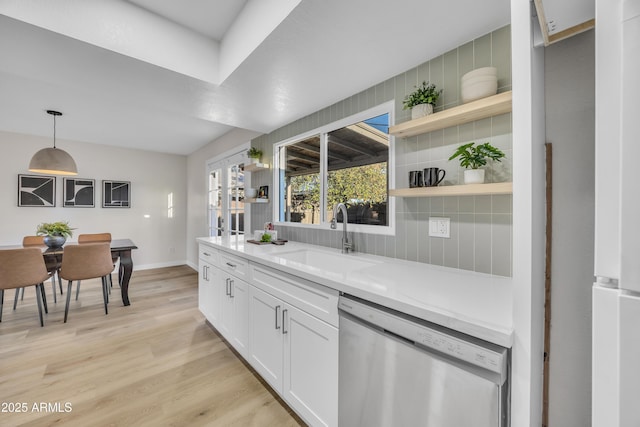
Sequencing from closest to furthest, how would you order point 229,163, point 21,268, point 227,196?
point 21,268, point 229,163, point 227,196

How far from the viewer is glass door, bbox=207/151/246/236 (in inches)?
155

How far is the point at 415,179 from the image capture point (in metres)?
1.54

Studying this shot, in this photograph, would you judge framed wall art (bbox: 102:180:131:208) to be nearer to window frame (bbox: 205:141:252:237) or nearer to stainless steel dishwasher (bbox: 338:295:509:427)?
window frame (bbox: 205:141:252:237)

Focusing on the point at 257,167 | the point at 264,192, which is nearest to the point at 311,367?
the point at 264,192

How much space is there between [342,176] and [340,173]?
1.5 inches

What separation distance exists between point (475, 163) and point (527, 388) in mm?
966

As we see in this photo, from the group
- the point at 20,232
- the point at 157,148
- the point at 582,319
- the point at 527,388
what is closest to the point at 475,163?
the point at 582,319

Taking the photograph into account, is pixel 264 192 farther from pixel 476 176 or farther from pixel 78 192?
pixel 78 192

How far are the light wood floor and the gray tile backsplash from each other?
51.8 inches

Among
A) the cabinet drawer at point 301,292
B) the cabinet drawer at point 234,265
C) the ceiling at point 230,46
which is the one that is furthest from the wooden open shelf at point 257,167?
the cabinet drawer at point 301,292

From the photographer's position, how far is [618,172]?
18.4 inches

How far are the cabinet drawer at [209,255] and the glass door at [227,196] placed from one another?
0.96 metres

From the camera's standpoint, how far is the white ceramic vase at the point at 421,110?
1.51 m

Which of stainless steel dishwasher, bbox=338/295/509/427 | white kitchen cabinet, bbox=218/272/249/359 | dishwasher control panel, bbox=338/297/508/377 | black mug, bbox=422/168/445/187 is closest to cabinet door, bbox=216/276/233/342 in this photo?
white kitchen cabinet, bbox=218/272/249/359
